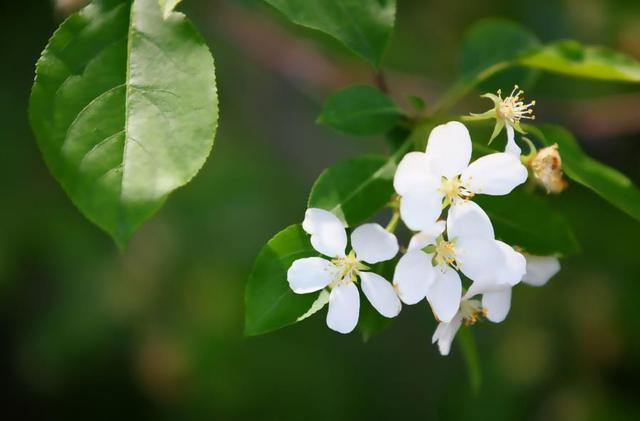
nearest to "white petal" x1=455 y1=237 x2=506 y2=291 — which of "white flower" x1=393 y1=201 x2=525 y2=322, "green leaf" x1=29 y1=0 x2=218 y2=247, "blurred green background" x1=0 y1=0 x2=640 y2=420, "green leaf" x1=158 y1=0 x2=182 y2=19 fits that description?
"white flower" x1=393 y1=201 x2=525 y2=322

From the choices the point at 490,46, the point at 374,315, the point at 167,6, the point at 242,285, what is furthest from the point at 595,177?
the point at 242,285

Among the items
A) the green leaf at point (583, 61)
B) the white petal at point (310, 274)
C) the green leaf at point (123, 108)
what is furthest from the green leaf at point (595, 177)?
the green leaf at point (123, 108)

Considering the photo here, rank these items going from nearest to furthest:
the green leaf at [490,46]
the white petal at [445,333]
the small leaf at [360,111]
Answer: the white petal at [445,333], the small leaf at [360,111], the green leaf at [490,46]

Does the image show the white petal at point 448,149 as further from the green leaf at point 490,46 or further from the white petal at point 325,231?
the green leaf at point 490,46

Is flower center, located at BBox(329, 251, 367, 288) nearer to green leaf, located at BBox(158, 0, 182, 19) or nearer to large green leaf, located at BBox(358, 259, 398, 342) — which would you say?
large green leaf, located at BBox(358, 259, 398, 342)

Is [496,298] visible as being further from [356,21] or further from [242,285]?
[242,285]

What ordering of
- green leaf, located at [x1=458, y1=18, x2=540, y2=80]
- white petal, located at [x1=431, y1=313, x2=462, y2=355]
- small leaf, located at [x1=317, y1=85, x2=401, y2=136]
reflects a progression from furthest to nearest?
green leaf, located at [x1=458, y1=18, x2=540, y2=80]
small leaf, located at [x1=317, y1=85, x2=401, y2=136]
white petal, located at [x1=431, y1=313, x2=462, y2=355]
